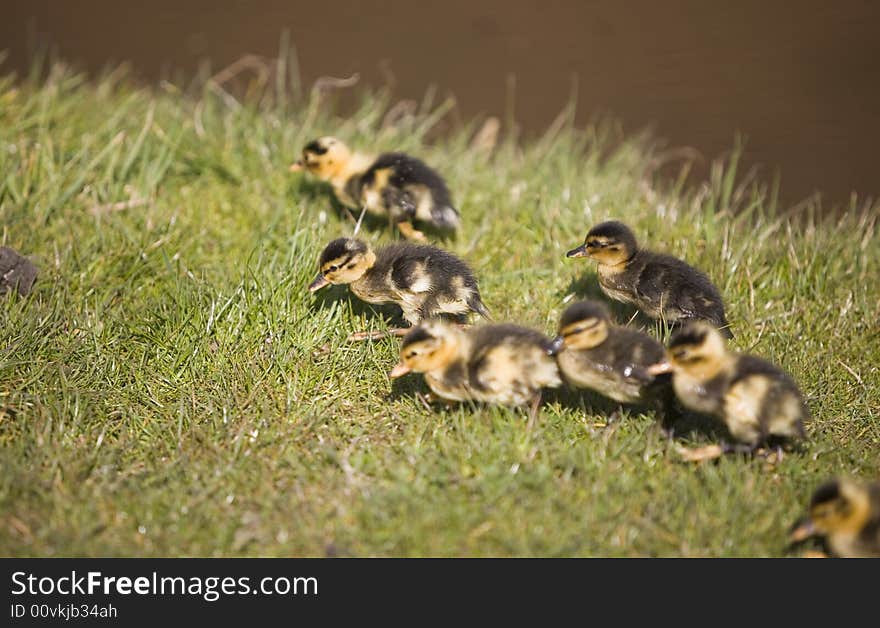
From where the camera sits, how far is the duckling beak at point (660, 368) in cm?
307

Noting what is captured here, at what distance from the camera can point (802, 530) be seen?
8.95 feet

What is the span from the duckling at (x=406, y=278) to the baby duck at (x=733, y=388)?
87 cm

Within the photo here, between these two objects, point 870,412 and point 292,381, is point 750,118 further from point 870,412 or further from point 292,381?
point 292,381

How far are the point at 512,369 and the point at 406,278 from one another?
69 cm

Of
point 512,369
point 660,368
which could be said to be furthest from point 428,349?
point 660,368

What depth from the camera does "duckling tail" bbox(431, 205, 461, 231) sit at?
426 cm

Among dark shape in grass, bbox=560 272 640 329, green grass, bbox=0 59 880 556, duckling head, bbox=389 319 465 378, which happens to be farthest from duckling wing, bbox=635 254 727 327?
duckling head, bbox=389 319 465 378

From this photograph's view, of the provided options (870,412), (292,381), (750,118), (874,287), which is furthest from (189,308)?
(750,118)

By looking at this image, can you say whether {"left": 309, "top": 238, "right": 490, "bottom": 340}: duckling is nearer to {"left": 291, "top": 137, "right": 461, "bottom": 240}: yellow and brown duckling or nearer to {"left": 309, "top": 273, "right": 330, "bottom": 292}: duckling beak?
{"left": 309, "top": 273, "right": 330, "bottom": 292}: duckling beak

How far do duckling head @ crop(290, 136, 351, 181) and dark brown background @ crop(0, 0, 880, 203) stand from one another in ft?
7.08

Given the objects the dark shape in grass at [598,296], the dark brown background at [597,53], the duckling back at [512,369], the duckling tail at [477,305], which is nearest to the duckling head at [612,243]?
the dark shape in grass at [598,296]

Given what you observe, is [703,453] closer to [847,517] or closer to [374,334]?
[847,517]

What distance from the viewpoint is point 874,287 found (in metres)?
4.18
